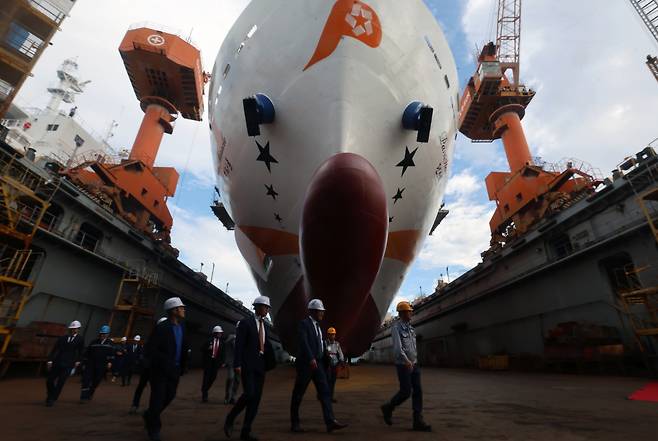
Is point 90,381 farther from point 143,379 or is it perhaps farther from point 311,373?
point 311,373

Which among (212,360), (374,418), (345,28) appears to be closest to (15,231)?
(212,360)

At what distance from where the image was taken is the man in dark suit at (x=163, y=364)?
3018 millimetres

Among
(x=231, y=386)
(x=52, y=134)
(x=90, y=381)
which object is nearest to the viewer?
(x=90, y=381)

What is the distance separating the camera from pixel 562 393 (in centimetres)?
640

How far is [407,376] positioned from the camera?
12.2 feet

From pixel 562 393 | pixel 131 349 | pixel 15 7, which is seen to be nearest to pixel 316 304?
pixel 562 393

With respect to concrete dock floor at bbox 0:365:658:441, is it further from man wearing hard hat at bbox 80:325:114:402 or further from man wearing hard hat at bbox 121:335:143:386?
man wearing hard hat at bbox 121:335:143:386

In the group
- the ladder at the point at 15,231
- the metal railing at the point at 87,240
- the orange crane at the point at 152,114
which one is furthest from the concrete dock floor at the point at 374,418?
the orange crane at the point at 152,114

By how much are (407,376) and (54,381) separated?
19.2 feet

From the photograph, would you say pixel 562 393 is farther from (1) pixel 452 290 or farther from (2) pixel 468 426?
(1) pixel 452 290

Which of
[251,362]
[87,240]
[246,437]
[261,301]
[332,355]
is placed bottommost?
[246,437]

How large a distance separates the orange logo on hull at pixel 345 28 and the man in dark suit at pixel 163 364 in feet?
15.8

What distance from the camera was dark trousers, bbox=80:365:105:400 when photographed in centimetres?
580

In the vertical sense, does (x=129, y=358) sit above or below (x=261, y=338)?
below
